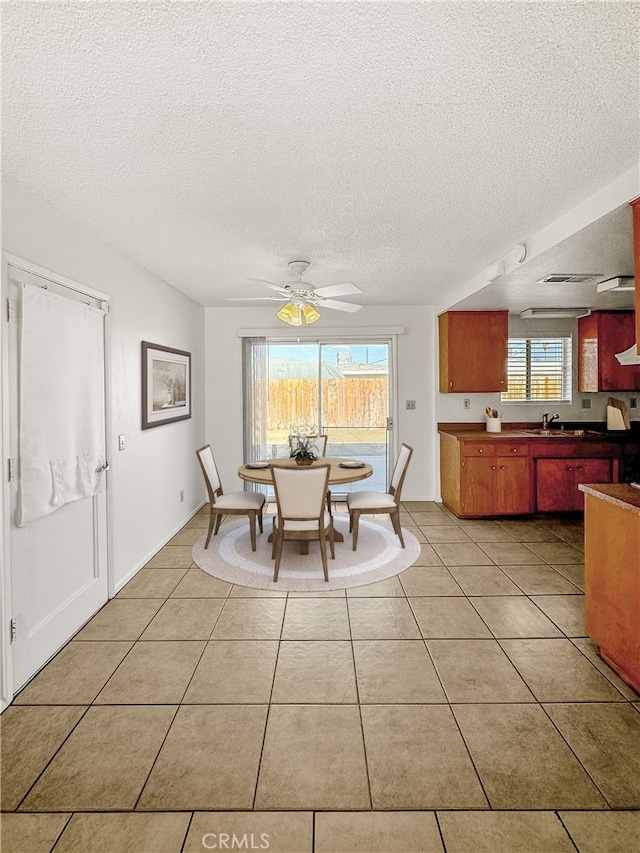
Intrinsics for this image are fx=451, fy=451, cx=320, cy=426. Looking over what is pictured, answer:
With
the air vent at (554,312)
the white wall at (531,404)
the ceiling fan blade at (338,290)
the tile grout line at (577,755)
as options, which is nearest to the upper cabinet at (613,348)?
the air vent at (554,312)

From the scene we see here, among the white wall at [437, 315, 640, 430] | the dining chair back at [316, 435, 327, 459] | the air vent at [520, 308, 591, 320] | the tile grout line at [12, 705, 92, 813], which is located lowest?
the tile grout line at [12, 705, 92, 813]

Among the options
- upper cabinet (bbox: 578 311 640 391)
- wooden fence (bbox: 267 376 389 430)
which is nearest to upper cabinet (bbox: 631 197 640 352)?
→ upper cabinet (bbox: 578 311 640 391)

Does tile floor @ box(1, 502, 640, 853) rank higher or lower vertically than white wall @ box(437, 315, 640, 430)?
lower

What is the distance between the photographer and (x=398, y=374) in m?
5.79

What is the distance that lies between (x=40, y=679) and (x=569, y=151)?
11.7ft

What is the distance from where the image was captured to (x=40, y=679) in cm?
230

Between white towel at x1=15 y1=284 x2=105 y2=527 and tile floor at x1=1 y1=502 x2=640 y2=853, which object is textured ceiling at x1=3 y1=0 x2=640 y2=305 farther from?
tile floor at x1=1 y1=502 x2=640 y2=853

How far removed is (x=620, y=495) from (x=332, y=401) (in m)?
3.90

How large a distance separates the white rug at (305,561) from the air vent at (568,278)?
258 centimetres

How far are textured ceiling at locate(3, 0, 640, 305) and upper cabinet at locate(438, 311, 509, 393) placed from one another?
220cm

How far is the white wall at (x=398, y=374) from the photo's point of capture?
5770 millimetres

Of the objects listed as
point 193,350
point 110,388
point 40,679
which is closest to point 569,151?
point 110,388

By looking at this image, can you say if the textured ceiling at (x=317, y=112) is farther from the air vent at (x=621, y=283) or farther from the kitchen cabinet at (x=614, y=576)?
the kitchen cabinet at (x=614, y=576)

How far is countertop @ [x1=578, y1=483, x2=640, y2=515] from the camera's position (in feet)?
7.03
